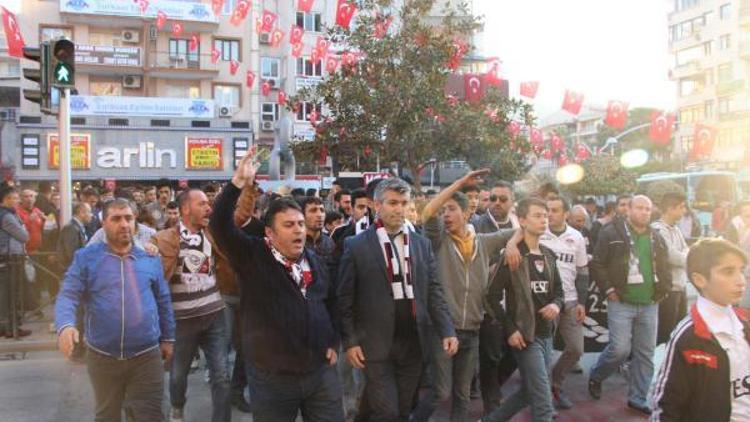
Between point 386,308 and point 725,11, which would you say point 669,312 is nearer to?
point 386,308

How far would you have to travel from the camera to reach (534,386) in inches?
196

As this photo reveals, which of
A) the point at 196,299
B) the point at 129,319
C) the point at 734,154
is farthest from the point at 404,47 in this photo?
the point at 734,154

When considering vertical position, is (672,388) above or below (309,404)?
above

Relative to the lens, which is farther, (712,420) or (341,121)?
(341,121)

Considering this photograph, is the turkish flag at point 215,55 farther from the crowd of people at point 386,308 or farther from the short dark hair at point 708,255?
the short dark hair at point 708,255

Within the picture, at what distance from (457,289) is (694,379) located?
2.53 meters

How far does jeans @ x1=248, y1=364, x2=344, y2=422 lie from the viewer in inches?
149

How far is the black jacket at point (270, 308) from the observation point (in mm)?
3768

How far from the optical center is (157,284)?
4.54 m

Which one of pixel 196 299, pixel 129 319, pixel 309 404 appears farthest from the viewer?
pixel 196 299

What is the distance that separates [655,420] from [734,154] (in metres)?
52.3

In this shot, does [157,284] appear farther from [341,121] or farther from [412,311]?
[341,121]

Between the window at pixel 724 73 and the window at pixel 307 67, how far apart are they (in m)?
30.7

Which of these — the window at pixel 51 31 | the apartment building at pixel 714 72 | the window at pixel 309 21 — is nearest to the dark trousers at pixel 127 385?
the window at pixel 51 31
